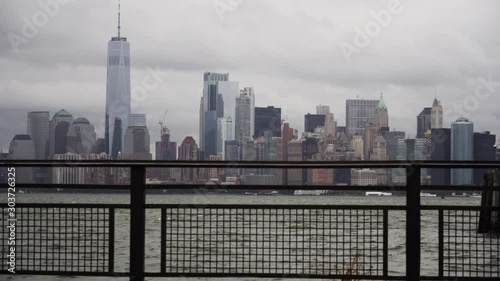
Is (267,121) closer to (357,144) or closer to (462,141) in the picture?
(357,144)

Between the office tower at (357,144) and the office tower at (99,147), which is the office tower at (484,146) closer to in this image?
the office tower at (99,147)

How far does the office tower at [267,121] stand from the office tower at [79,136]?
21285 mm

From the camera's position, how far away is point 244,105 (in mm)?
63156

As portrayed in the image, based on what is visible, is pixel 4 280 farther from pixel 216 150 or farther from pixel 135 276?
pixel 216 150

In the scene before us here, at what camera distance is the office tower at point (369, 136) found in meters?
57.6

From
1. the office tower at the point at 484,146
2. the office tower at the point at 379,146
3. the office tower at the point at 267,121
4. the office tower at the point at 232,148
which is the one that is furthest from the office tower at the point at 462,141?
the office tower at the point at 267,121

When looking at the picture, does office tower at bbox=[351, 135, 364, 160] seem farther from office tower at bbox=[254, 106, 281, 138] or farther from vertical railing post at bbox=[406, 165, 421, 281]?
vertical railing post at bbox=[406, 165, 421, 281]

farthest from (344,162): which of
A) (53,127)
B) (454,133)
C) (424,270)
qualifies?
(454,133)

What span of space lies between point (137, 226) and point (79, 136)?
28.4 meters

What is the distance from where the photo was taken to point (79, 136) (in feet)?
108

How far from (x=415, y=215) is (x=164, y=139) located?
38.8 metres

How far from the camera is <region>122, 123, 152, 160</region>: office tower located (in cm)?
2952

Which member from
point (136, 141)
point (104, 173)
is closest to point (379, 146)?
point (136, 141)

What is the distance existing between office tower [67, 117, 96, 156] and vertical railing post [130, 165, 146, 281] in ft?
72.7
